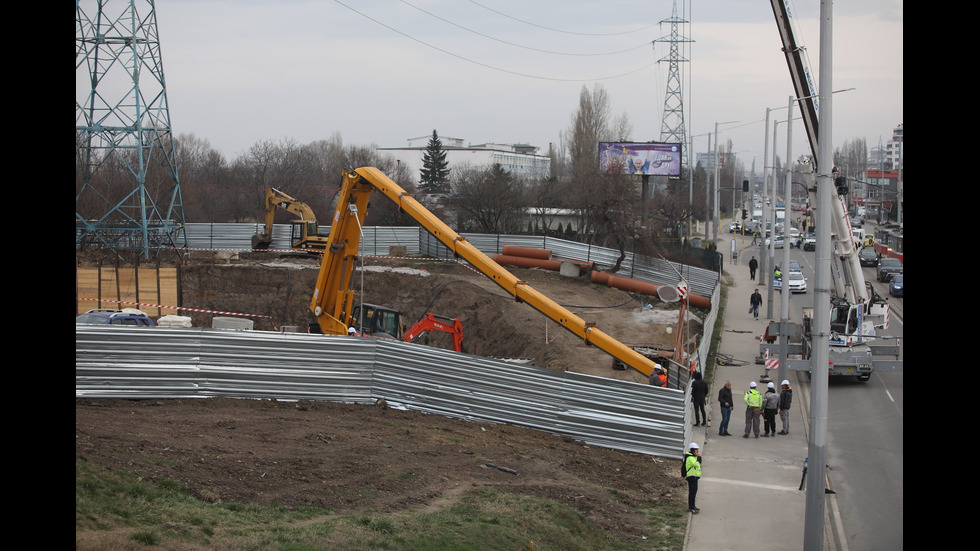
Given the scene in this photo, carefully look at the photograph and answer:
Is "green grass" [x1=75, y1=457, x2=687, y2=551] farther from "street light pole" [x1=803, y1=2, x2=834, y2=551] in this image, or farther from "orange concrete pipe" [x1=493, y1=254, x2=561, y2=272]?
"orange concrete pipe" [x1=493, y1=254, x2=561, y2=272]

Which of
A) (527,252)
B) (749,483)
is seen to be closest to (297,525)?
(749,483)

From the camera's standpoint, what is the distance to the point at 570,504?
12.7m

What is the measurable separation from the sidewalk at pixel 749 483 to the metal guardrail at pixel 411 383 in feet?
4.46

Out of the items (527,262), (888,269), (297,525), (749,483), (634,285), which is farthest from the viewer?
(888,269)

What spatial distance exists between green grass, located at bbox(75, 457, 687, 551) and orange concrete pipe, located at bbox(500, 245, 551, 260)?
91.3ft

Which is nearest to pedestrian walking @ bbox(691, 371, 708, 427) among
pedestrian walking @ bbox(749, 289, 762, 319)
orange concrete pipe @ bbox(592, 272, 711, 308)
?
orange concrete pipe @ bbox(592, 272, 711, 308)

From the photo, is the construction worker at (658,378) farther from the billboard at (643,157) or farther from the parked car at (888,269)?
the billboard at (643,157)

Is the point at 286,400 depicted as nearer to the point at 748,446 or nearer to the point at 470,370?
the point at 470,370

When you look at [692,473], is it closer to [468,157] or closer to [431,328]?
[431,328]

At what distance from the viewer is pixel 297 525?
9.57 metres

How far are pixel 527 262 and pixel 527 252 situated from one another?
1.92 feet

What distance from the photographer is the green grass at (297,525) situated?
849cm

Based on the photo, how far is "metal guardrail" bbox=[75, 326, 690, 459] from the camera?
1589 centimetres
